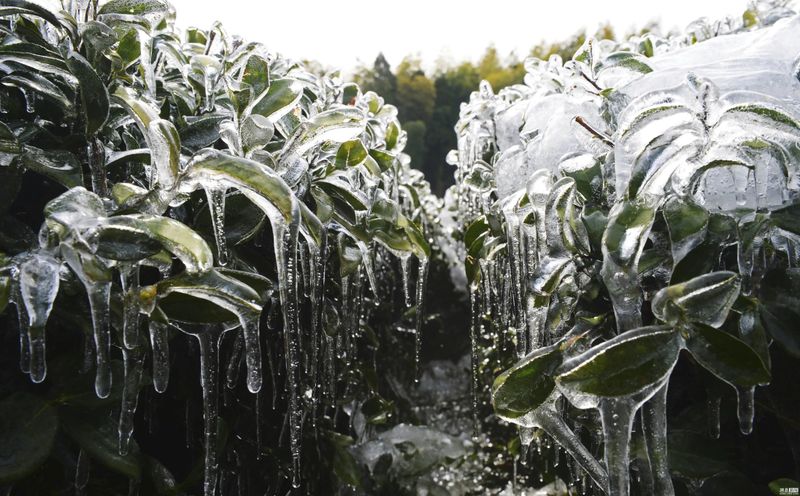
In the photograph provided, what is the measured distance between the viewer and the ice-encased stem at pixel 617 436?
2.45 ft

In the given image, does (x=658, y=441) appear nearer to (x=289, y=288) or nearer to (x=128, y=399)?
(x=289, y=288)

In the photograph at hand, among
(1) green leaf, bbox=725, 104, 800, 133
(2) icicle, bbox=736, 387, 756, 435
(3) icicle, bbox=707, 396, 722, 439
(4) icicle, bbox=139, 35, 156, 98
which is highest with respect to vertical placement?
(4) icicle, bbox=139, 35, 156, 98

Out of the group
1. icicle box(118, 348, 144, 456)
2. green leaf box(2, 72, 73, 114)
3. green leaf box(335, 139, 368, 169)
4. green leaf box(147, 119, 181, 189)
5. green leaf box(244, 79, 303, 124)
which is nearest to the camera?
green leaf box(147, 119, 181, 189)

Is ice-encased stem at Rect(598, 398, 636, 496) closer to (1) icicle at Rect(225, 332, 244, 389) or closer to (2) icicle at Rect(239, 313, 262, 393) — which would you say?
(2) icicle at Rect(239, 313, 262, 393)

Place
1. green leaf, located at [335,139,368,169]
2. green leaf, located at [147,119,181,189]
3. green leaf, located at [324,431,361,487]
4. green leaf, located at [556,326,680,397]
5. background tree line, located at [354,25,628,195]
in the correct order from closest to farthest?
green leaf, located at [556,326,680,397], green leaf, located at [147,119,181,189], green leaf, located at [335,139,368,169], green leaf, located at [324,431,361,487], background tree line, located at [354,25,628,195]

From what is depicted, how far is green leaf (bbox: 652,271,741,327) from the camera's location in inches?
27.3

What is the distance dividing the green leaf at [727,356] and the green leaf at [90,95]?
981 millimetres

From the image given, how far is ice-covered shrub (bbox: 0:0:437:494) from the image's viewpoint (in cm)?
74

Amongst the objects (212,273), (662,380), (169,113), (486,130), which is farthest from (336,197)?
(486,130)

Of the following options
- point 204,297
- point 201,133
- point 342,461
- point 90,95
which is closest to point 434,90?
point 342,461

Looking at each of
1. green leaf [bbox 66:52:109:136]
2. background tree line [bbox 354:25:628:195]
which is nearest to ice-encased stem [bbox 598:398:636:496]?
green leaf [bbox 66:52:109:136]

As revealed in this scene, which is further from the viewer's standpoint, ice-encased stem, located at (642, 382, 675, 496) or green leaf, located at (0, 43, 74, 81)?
green leaf, located at (0, 43, 74, 81)

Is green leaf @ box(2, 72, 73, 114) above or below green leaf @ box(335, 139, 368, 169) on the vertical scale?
above

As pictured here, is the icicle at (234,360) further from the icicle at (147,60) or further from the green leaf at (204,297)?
the icicle at (147,60)
